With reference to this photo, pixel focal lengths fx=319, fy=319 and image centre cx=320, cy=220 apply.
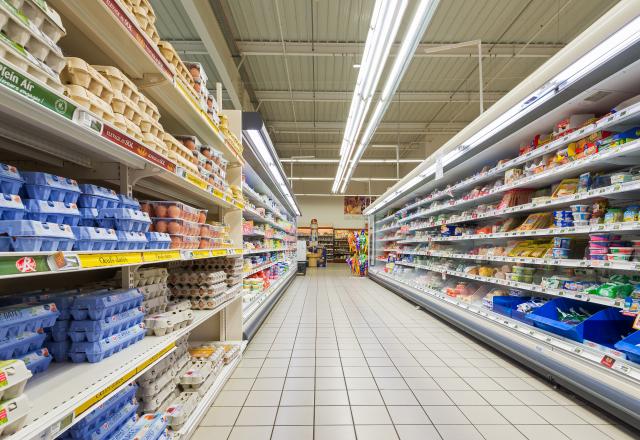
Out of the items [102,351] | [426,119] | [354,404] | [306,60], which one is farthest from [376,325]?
[426,119]

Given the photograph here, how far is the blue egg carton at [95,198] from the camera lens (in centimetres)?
132

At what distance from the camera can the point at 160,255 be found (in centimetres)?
167

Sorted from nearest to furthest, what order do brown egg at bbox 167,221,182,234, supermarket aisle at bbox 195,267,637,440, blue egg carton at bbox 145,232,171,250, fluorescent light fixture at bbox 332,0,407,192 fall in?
1. blue egg carton at bbox 145,232,171,250
2. brown egg at bbox 167,221,182,234
3. supermarket aisle at bbox 195,267,637,440
4. fluorescent light fixture at bbox 332,0,407,192

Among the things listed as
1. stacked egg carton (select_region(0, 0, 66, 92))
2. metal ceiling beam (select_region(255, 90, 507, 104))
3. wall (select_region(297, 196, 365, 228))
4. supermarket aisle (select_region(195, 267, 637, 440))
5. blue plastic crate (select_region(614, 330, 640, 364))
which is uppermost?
metal ceiling beam (select_region(255, 90, 507, 104))

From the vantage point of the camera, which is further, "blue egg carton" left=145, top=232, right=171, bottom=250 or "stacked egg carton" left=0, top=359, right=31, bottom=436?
"blue egg carton" left=145, top=232, right=171, bottom=250

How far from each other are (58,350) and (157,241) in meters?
0.61

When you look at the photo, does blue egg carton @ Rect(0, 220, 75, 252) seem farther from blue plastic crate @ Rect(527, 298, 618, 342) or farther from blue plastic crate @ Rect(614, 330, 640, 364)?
blue plastic crate @ Rect(527, 298, 618, 342)

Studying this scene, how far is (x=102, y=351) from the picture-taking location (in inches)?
Answer: 53.8

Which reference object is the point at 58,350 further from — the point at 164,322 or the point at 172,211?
the point at 172,211

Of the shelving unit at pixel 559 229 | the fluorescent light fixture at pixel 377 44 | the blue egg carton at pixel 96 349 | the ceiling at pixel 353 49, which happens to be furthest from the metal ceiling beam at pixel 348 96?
the blue egg carton at pixel 96 349

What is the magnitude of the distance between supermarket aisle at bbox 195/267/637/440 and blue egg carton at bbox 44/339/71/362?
3.90 feet

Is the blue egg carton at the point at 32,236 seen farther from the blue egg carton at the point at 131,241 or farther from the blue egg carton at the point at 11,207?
the blue egg carton at the point at 131,241

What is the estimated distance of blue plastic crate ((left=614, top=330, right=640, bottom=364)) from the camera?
2.11m

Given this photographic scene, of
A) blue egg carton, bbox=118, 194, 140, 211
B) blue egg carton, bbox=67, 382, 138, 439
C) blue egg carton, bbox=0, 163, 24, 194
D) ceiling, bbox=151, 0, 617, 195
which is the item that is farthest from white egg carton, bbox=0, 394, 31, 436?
ceiling, bbox=151, 0, 617, 195
